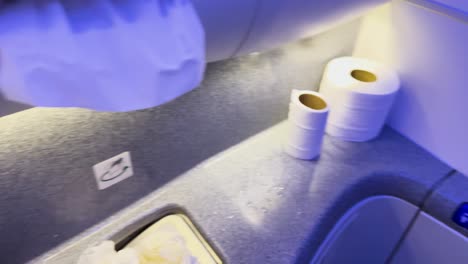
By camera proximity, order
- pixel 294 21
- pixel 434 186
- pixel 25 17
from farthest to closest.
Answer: pixel 434 186 → pixel 294 21 → pixel 25 17

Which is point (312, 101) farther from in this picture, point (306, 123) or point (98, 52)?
point (98, 52)

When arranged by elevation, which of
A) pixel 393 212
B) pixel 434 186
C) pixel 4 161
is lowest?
pixel 393 212

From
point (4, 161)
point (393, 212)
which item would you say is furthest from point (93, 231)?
point (393, 212)

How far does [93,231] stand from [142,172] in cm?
15

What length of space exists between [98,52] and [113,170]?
15.5 inches

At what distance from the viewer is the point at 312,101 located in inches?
31.5

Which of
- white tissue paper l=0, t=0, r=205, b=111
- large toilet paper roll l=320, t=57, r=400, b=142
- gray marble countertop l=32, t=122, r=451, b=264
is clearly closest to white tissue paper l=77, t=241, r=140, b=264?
gray marble countertop l=32, t=122, r=451, b=264

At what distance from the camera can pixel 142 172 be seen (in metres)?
0.72

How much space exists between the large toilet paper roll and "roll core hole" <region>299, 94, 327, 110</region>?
9 cm

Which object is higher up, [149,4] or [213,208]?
[149,4]

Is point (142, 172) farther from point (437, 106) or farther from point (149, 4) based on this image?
point (437, 106)

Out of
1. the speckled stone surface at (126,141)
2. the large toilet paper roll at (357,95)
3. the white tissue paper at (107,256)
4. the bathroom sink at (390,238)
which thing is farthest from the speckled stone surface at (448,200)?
the white tissue paper at (107,256)

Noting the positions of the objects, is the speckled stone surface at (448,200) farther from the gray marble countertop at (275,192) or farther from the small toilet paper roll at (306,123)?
the small toilet paper roll at (306,123)

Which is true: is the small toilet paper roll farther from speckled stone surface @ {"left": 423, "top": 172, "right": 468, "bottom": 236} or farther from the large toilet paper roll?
speckled stone surface @ {"left": 423, "top": 172, "right": 468, "bottom": 236}
